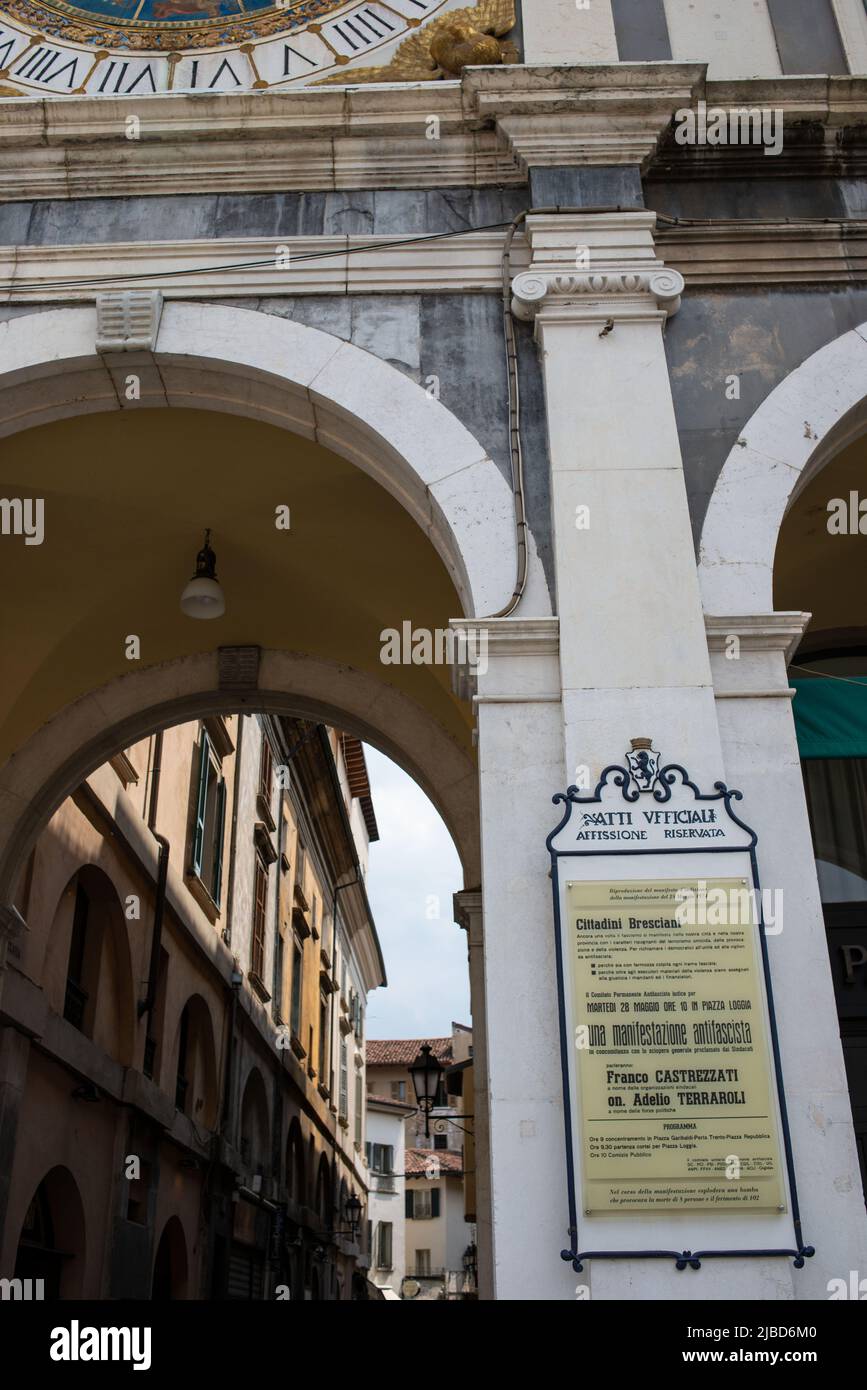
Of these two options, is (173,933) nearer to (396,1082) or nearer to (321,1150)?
(321,1150)

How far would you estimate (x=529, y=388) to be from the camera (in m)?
6.58

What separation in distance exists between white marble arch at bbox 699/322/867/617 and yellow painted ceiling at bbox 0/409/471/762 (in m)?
3.15

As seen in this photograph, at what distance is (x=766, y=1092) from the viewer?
4.77 metres

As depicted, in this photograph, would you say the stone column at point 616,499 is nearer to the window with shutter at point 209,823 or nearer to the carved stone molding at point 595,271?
the carved stone molding at point 595,271

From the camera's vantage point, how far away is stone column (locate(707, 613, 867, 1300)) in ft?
15.2

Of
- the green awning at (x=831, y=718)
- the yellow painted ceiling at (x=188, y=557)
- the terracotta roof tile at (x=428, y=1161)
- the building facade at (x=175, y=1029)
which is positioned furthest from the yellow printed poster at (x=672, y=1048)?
the terracotta roof tile at (x=428, y=1161)

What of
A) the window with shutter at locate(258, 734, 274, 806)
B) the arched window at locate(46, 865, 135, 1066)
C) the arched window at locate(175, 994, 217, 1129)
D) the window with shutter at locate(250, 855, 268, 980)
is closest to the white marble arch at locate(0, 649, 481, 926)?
the arched window at locate(46, 865, 135, 1066)

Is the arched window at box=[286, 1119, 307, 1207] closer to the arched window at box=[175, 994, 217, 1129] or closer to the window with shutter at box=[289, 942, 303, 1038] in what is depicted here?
the window with shutter at box=[289, 942, 303, 1038]

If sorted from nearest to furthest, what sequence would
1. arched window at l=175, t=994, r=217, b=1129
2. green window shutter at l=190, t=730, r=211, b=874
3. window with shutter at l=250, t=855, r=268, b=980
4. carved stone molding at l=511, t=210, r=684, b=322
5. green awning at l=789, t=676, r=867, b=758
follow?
carved stone molding at l=511, t=210, r=684, b=322 → green awning at l=789, t=676, r=867, b=758 → arched window at l=175, t=994, r=217, b=1129 → green window shutter at l=190, t=730, r=211, b=874 → window with shutter at l=250, t=855, r=268, b=980

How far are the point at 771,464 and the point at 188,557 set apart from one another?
498 centimetres

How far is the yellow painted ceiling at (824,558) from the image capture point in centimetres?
815

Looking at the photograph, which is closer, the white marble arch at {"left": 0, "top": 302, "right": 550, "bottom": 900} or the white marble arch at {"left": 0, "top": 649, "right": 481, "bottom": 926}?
the white marble arch at {"left": 0, "top": 302, "right": 550, "bottom": 900}

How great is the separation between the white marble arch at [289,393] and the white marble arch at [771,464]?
952 millimetres

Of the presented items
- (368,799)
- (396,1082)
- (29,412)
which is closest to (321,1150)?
(368,799)
